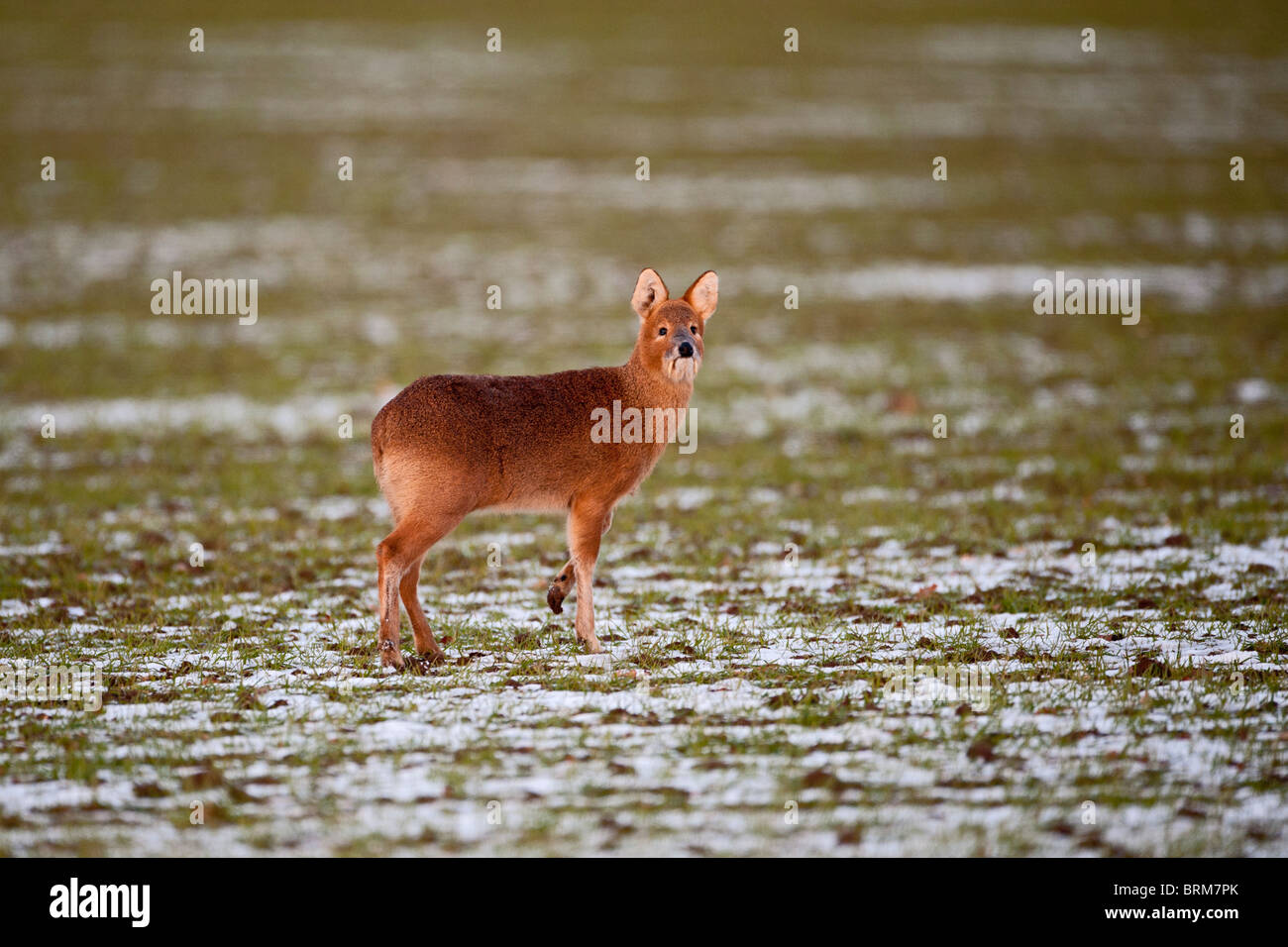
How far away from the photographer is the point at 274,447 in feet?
51.1

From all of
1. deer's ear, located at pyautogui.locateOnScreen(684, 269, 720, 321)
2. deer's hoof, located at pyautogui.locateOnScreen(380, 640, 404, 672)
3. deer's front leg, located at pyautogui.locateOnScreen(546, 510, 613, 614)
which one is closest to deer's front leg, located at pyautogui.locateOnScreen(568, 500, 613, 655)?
deer's front leg, located at pyautogui.locateOnScreen(546, 510, 613, 614)

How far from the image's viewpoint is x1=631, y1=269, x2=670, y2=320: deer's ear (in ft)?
28.8

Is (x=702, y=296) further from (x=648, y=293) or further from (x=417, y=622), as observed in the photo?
(x=417, y=622)

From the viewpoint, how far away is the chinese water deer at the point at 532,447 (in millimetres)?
8086

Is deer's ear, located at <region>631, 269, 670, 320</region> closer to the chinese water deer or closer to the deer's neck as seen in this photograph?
the chinese water deer

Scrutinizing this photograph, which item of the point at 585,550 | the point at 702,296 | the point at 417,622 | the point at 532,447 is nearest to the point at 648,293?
the point at 702,296

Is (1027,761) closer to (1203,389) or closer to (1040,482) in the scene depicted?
(1040,482)

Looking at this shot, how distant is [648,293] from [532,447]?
1.40m

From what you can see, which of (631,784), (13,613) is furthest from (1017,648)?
(13,613)

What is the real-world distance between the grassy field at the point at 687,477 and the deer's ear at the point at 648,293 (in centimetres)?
224

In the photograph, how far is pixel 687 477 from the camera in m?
14.6

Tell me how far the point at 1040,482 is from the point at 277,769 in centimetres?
936

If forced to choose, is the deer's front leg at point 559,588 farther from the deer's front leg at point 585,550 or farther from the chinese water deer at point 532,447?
the deer's front leg at point 585,550
